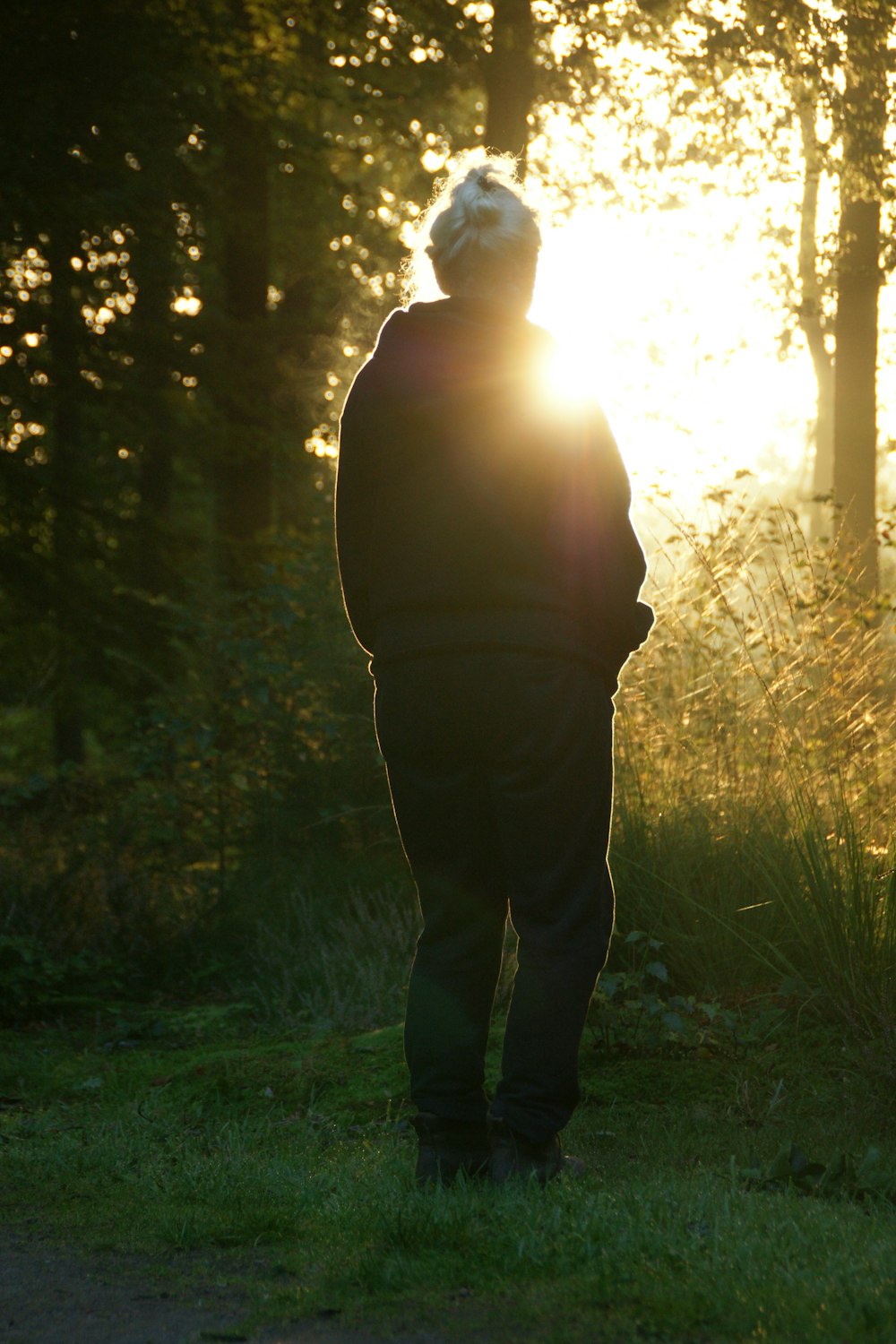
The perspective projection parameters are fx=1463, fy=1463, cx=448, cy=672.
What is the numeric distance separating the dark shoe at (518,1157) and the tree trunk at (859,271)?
8214mm

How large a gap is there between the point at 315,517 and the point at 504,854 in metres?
9.70

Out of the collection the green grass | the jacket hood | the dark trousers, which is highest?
the jacket hood

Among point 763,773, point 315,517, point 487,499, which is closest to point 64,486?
point 315,517

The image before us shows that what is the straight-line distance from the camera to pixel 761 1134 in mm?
3951

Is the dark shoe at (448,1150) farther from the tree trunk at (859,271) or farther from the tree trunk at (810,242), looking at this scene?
Result: the tree trunk at (859,271)

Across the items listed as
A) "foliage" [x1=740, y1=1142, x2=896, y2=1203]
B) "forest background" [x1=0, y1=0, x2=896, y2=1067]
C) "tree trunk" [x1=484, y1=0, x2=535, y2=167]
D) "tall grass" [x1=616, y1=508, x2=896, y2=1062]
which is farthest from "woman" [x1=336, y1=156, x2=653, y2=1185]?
"tree trunk" [x1=484, y1=0, x2=535, y2=167]

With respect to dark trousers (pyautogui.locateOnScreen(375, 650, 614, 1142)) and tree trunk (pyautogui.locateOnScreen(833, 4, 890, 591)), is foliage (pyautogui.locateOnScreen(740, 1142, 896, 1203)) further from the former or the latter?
tree trunk (pyautogui.locateOnScreen(833, 4, 890, 591))

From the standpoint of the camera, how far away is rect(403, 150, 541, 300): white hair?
3260 mm

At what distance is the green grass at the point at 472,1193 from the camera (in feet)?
7.95

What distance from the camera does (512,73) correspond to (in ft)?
37.7

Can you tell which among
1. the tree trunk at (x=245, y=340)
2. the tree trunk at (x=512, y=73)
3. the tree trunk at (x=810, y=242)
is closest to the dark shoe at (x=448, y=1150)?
the tree trunk at (x=810, y=242)

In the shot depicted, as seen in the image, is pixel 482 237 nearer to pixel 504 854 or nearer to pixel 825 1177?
pixel 504 854

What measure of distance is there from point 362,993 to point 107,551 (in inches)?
347

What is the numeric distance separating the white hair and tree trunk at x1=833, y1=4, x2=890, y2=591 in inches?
310
